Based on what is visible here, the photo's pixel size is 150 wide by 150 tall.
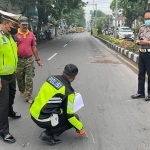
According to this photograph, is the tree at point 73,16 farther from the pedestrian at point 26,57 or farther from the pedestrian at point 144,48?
the pedestrian at point 26,57

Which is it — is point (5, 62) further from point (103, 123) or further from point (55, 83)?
point (103, 123)

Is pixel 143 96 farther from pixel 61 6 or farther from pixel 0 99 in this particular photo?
pixel 61 6

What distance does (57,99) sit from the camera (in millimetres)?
3131

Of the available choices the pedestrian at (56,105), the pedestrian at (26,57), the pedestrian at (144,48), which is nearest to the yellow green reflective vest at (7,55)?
the pedestrian at (56,105)

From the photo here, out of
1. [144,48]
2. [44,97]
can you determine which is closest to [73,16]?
[144,48]

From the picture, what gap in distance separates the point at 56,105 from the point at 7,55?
910 mm

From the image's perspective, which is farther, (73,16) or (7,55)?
(73,16)

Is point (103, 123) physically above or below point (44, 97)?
below

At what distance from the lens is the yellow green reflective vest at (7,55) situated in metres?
3.29

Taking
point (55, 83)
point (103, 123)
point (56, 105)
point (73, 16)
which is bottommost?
point (103, 123)

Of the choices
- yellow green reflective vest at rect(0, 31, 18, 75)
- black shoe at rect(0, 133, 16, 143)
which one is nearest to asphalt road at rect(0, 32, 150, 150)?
black shoe at rect(0, 133, 16, 143)

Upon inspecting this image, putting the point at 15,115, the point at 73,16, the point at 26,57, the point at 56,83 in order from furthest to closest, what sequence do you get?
1. the point at 73,16
2. the point at 26,57
3. the point at 15,115
4. the point at 56,83

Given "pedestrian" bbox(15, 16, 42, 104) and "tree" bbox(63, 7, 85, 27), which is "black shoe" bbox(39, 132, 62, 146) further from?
"tree" bbox(63, 7, 85, 27)

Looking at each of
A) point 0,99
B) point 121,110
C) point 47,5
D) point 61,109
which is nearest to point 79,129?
point 61,109
